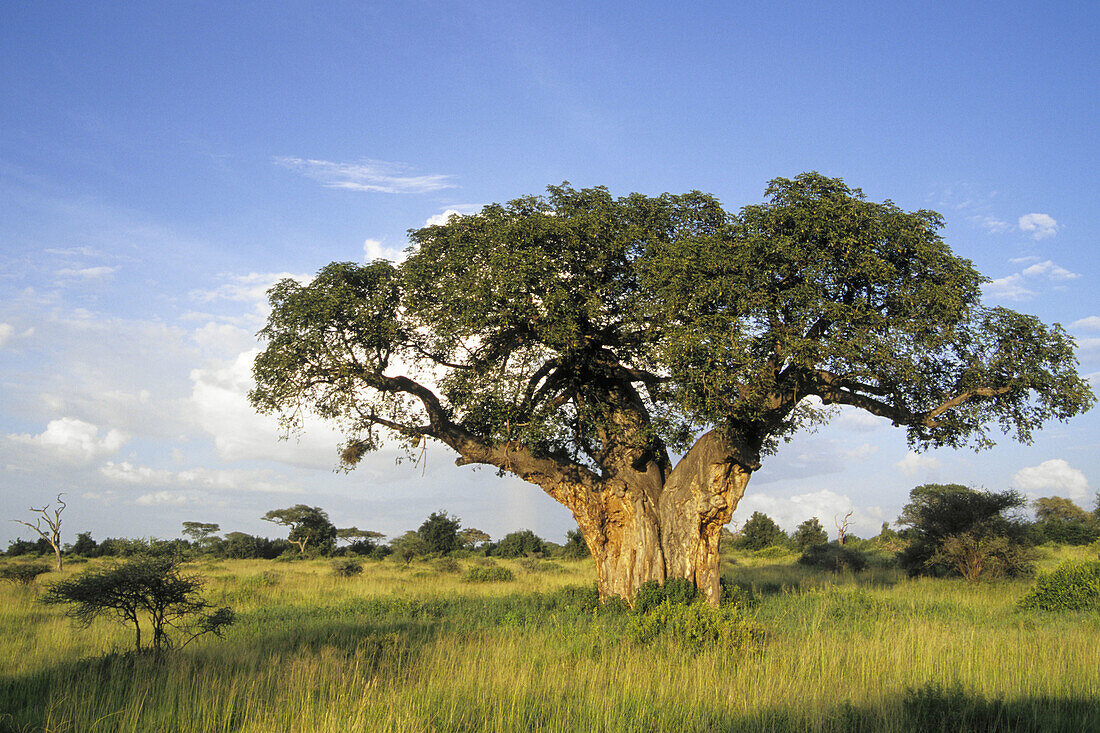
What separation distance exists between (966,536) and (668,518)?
1473cm

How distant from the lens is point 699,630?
35.5 feet

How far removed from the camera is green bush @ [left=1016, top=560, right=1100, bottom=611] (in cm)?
1583

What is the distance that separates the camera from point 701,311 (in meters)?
13.3

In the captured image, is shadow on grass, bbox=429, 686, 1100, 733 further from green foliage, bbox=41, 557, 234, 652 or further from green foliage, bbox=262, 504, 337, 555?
green foliage, bbox=262, 504, 337, 555

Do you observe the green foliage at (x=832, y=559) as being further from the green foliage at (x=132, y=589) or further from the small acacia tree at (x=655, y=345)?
the green foliage at (x=132, y=589)

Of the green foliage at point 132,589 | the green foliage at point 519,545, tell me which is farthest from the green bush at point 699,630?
the green foliage at point 519,545

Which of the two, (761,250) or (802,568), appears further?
(802,568)

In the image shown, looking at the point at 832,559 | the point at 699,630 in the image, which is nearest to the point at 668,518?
the point at 699,630

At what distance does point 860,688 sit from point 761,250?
793 centimetres

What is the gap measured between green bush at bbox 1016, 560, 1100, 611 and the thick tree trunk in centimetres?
805

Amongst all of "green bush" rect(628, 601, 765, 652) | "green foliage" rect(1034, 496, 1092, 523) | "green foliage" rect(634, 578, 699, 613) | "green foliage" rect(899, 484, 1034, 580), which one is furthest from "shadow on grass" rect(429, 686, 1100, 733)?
"green foliage" rect(1034, 496, 1092, 523)

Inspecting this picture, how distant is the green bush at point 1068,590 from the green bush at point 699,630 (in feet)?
32.0

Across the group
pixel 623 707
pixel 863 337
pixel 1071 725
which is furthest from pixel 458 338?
pixel 1071 725

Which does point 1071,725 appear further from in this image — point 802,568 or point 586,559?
point 586,559
